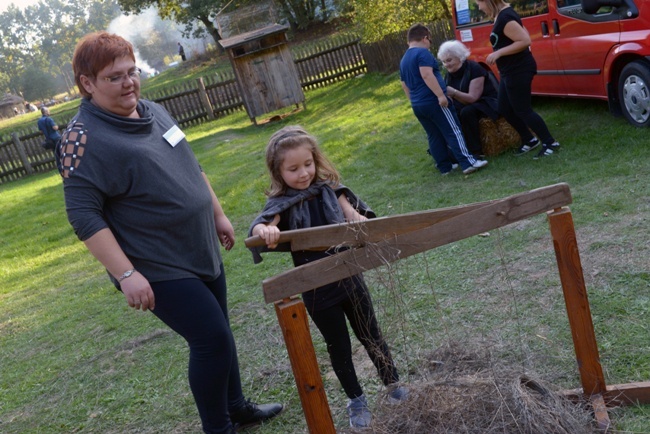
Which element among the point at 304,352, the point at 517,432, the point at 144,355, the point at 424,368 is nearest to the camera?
the point at 304,352

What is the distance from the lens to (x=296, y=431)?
3711 millimetres

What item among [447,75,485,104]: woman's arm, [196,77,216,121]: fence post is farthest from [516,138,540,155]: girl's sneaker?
[196,77,216,121]: fence post

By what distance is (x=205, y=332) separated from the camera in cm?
320

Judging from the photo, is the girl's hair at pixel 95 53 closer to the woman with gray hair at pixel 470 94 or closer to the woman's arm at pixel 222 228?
the woman's arm at pixel 222 228

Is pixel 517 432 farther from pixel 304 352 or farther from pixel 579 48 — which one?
pixel 579 48

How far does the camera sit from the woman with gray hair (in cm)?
862

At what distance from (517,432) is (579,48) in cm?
641

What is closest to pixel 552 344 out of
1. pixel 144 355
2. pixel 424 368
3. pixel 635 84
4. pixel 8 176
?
pixel 424 368

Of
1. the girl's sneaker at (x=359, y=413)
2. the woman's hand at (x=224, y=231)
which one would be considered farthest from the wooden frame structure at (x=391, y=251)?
the woman's hand at (x=224, y=231)

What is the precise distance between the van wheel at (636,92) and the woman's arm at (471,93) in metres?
1.56

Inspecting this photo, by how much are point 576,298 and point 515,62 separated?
5.26 m

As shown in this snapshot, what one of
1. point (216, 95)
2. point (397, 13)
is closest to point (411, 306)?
point (397, 13)

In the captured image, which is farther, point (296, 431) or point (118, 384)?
point (118, 384)

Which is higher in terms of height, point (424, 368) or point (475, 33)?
point (475, 33)
